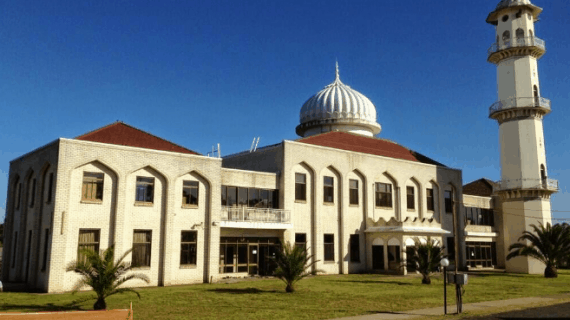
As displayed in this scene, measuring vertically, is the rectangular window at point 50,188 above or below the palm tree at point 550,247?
above

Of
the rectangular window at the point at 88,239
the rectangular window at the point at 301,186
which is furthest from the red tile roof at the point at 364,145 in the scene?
the rectangular window at the point at 88,239

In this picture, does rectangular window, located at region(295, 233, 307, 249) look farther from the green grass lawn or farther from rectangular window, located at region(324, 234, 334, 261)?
the green grass lawn

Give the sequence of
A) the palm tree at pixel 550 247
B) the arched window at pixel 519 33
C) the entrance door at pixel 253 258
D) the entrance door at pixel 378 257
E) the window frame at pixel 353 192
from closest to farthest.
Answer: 1. the entrance door at pixel 253 258
2. the palm tree at pixel 550 247
3. the entrance door at pixel 378 257
4. the window frame at pixel 353 192
5. the arched window at pixel 519 33

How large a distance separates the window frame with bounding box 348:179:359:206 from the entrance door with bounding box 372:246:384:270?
3596 mm

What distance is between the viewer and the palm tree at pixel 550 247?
121 feet

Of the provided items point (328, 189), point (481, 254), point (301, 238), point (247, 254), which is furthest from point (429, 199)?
point (247, 254)

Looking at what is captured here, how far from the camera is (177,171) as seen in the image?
29.5 meters

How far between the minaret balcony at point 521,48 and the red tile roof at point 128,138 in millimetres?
27520

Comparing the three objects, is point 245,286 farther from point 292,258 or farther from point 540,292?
point 540,292

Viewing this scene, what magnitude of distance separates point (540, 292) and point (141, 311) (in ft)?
65.0

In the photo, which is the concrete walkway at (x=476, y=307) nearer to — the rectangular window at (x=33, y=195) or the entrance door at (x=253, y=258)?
the entrance door at (x=253, y=258)

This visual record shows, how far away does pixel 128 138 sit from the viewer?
29.8 meters

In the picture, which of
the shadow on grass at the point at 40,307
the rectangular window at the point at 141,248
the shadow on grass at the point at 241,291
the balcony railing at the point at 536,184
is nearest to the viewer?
the shadow on grass at the point at 40,307

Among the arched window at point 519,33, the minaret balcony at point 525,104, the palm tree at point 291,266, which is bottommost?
the palm tree at point 291,266
